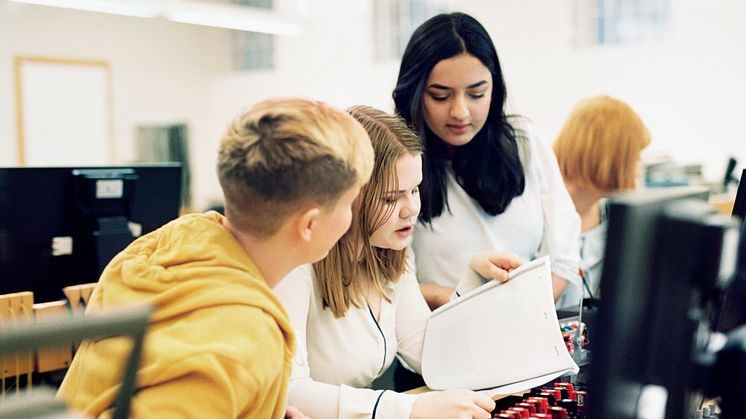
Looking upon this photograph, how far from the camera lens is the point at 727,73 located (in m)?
5.21

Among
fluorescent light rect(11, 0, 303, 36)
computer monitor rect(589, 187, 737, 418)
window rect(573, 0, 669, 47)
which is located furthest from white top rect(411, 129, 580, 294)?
fluorescent light rect(11, 0, 303, 36)

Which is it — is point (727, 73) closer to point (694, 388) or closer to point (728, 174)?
point (728, 174)

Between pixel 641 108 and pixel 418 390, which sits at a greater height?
pixel 641 108

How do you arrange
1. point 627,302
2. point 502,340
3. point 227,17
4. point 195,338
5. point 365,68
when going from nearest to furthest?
point 627,302 < point 195,338 < point 502,340 < point 227,17 < point 365,68

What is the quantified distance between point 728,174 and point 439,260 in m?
2.65

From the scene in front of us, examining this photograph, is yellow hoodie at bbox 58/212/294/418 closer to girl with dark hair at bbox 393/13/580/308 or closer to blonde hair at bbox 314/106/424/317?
blonde hair at bbox 314/106/424/317

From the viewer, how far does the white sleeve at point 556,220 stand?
187cm

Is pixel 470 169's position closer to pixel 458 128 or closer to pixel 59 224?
pixel 458 128

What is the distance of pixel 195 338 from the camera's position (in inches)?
32.3

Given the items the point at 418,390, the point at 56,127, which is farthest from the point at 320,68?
the point at 418,390

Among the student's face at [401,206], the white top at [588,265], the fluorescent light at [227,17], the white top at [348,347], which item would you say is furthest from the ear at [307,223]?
the fluorescent light at [227,17]

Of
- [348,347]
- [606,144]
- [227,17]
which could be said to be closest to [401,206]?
[348,347]

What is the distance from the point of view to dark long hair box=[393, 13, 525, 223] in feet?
5.75

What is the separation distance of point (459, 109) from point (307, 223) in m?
0.83
